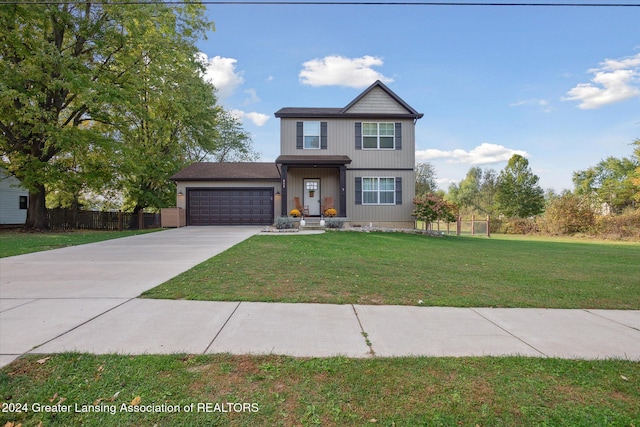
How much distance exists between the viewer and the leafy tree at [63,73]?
14211 millimetres

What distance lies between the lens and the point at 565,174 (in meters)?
39.3

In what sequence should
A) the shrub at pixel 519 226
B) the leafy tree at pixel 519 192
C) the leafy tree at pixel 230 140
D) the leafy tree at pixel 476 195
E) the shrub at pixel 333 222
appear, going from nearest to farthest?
the shrub at pixel 333 222
the shrub at pixel 519 226
the leafy tree at pixel 519 192
the leafy tree at pixel 230 140
the leafy tree at pixel 476 195

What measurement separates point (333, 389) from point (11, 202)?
31.2m

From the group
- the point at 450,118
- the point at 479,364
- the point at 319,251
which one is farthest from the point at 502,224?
the point at 479,364

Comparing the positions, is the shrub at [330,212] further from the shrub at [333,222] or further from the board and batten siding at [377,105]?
the board and batten siding at [377,105]

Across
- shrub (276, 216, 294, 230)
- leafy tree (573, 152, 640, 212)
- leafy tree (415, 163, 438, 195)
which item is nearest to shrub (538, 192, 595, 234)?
leafy tree (573, 152, 640, 212)

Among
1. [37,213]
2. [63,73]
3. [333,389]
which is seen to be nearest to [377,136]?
[63,73]

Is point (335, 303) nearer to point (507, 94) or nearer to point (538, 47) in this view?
point (538, 47)

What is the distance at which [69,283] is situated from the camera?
212 inches

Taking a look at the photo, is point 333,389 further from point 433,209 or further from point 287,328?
point 433,209

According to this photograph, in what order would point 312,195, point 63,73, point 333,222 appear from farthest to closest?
point 312,195
point 333,222
point 63,73

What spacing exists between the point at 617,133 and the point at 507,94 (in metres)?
12.1

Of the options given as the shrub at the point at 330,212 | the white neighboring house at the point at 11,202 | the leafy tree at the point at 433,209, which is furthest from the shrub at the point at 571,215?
the white neighboring house at the point at 11,202

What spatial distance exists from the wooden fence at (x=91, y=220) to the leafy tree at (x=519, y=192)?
31.2 m
